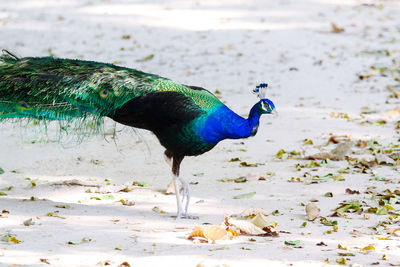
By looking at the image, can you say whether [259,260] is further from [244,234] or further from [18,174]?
[18,174]

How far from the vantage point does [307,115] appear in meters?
10.3

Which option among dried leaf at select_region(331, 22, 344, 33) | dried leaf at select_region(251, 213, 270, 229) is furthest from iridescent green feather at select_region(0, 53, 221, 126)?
dried leaf at select_region(331, 22, 344, 33)

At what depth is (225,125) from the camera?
5.98 m

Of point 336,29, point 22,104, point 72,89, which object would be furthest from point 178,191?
point 336,29

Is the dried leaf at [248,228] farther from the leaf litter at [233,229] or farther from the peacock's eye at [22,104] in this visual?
the peacock's eye at [22,104]

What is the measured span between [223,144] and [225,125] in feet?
9.40

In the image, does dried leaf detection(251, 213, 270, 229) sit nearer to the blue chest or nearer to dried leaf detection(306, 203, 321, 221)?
dried leaf detection(306, 203, 321, 221)

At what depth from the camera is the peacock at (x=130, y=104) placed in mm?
5938

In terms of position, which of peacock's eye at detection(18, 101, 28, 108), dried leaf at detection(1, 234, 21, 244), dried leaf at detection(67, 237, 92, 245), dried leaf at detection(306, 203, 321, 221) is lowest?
dried leaf at detection(1, 234, 21, 244)

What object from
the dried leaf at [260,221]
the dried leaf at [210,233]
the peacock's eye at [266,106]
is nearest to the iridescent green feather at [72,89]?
the peacock's eye at [266,106]

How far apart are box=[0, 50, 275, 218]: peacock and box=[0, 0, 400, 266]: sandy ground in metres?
0.41

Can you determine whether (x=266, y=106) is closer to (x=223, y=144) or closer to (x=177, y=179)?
(x=177, y=179)

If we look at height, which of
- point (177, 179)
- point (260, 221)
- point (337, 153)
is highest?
point (337, 153)

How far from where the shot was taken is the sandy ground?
16.3 ft
